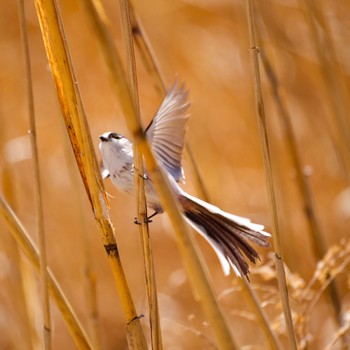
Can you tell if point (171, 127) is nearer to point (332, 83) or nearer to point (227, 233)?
point (227, 233)

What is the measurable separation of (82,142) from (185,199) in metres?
0.26

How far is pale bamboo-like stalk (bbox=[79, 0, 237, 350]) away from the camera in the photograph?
54 centimetres

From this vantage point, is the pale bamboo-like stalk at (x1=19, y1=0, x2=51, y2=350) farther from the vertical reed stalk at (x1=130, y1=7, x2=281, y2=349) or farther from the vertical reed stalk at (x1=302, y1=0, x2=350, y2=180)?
the vertical reed stalk at (x1=302, y1=0, x2=350, y2=180)

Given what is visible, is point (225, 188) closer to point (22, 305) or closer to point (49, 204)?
point (49, 204)

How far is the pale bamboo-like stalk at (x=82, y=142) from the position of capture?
2.44 ft

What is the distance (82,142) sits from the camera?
2.46 feet

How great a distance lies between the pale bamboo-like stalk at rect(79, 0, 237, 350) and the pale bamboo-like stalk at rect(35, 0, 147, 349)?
206 millimetres

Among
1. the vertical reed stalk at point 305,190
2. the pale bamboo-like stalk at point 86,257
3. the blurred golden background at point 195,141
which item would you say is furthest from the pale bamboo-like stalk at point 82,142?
the blurred golden background at point 195,141

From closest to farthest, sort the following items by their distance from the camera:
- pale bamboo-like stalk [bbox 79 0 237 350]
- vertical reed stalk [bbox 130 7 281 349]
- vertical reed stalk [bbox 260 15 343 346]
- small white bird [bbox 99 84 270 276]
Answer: pale bamboo-like stalk [bbox 79 0 237 350] < small white bird [bbox 99 84 270 276] < vertical reed stalk [bbox 130 7 281 349] < vertical reed stalk [bbox 260 15 343 346]

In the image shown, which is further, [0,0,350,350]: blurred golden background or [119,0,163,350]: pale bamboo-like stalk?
[0,0,350,350]: blurred golden background

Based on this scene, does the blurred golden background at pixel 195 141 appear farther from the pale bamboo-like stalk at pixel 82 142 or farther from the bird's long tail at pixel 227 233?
the pale bamboo-like stalk at pixel 82 142

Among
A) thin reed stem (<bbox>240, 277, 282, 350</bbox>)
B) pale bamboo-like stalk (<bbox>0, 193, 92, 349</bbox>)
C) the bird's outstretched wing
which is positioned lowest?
thin reed stem (<bbox>240, 277, 282, 350</bbox>)

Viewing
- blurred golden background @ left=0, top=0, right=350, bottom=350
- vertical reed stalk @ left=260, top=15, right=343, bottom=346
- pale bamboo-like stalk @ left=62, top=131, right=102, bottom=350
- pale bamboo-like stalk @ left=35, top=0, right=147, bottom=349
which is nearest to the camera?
pale bamboo-like stalk @ left=35, top=0, right=147, bottom=349

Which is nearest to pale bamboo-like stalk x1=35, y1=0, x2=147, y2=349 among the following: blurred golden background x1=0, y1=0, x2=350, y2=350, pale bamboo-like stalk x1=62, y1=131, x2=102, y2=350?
pale bamboo-like stalk x1=62, y1=131, x2=102, y2=350
